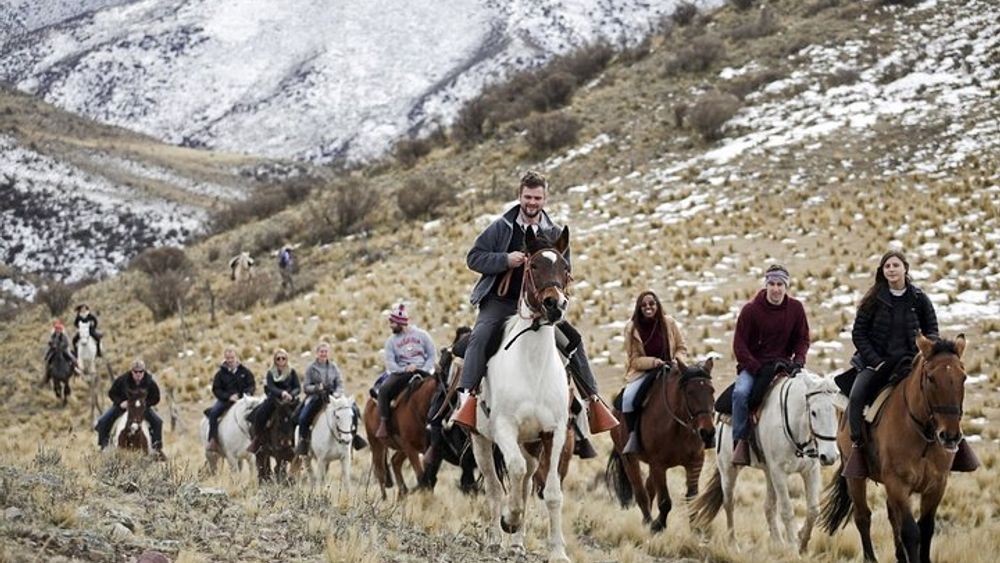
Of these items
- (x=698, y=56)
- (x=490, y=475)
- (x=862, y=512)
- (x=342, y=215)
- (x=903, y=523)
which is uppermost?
(x=698, y=56)

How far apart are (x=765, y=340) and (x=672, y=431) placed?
1.44 meters

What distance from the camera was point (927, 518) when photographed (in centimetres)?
805

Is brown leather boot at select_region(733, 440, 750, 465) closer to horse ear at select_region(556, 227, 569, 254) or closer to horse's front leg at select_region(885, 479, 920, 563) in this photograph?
horse's front leg at select_region(885, 479, 920, 563)

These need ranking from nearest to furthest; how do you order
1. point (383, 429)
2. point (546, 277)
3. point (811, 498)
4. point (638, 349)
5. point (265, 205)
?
1. point (546, 277)
2. point (811, 498)
3. point (638, 349)
4. point (383, 429)
5. point (265, 205)

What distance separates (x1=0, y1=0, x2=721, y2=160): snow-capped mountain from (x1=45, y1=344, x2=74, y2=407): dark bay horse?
274ft

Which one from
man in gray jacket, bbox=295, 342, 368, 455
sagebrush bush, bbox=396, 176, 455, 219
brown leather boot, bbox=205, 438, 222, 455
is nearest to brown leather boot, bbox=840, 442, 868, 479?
man in gray jacket, bbox=295, 342, 368, 455

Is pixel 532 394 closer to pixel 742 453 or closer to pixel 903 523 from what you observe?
pixel 742 453

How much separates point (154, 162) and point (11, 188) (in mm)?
19530

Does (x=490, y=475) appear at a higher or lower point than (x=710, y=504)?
higher

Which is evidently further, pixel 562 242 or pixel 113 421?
pixel 113 421

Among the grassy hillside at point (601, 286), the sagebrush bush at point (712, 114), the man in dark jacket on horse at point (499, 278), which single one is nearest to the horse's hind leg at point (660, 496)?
the grassy hillside at point (601, 286)

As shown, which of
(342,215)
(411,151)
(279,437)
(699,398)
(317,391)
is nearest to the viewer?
(699,398)

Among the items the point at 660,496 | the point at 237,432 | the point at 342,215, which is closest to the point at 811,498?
the point at 660,496

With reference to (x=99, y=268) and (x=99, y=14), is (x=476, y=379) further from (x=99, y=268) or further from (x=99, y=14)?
(x=99, y=14)
